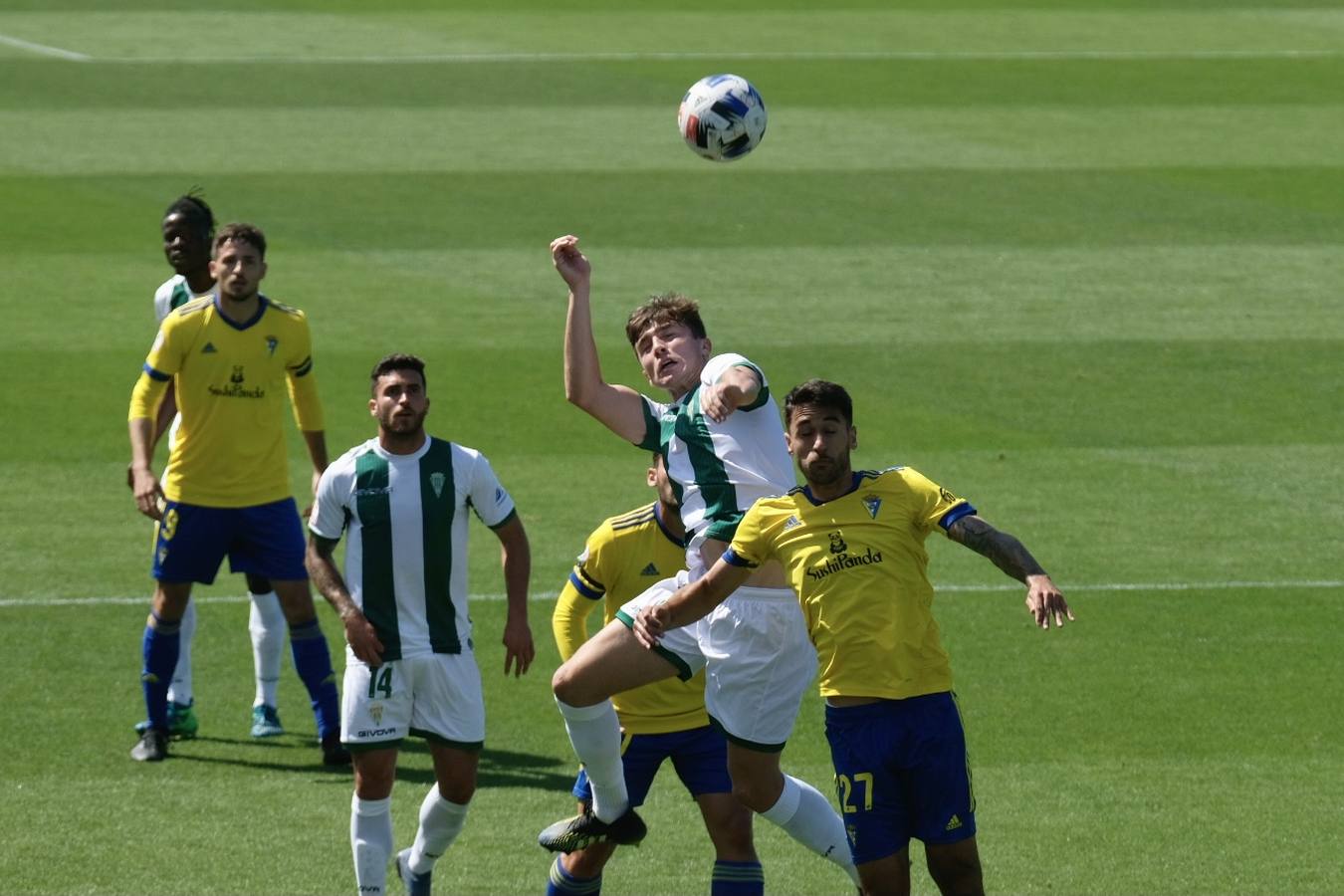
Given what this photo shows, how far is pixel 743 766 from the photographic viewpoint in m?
6.96

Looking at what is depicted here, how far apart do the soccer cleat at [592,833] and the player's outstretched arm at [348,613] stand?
901 mm

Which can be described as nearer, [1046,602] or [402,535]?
[1046,602]

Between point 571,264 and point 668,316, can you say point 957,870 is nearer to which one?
point 668,316

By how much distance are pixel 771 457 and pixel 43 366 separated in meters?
9.83

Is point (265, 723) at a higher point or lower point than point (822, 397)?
lower

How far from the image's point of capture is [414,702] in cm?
736

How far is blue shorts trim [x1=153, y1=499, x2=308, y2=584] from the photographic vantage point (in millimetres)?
9312

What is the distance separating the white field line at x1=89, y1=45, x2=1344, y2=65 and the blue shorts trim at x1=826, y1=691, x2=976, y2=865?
808 inches

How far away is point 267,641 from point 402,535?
2.45 m

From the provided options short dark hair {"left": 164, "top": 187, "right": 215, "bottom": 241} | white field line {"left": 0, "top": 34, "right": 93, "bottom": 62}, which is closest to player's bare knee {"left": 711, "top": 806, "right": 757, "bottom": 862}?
short dark hair {"left": 164, "top": 187, "right": 215, "bottom": 241}

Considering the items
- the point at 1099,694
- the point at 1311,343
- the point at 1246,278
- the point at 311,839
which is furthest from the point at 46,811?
the point at 1246,278

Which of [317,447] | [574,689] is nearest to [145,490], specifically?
[317,447]

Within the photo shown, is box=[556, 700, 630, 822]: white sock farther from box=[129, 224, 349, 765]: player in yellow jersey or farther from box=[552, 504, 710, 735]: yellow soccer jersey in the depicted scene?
box=[129, 224, 349, 765]: player in yellow jersey

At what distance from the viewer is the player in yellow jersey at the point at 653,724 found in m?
7.11
